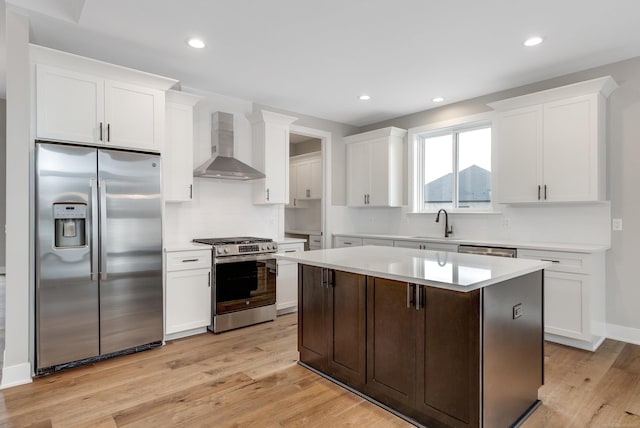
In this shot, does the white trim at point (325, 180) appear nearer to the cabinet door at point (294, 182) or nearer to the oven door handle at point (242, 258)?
the cabinet door at point (294, 182)

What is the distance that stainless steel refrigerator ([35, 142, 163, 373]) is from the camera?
9.22 ft

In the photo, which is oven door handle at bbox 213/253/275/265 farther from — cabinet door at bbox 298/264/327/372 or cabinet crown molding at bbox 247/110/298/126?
cabinet crown molding at bbox 247/110/298/126

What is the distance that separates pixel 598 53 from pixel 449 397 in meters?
3.39

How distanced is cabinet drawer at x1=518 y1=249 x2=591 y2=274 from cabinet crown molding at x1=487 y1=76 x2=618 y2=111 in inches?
60.7

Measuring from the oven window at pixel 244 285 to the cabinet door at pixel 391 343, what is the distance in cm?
193

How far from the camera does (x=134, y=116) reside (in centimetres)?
329

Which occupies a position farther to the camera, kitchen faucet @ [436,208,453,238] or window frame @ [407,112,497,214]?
kitchen faucet @ [436,208,453,238]

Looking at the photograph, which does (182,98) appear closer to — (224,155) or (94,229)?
(224,155)

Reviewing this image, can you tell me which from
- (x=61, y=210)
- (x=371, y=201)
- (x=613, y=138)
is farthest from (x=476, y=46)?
(x=61, y=210)

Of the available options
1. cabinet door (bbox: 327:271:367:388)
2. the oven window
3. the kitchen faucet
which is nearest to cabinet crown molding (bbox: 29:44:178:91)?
the oven window

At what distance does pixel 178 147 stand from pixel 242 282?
160cm

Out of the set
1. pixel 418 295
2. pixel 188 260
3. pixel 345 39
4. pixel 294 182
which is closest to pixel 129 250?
pixel 188 260

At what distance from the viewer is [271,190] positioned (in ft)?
15.4

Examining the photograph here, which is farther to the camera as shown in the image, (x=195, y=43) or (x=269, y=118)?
(x=269, y=118)
